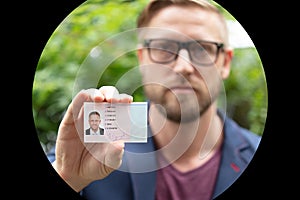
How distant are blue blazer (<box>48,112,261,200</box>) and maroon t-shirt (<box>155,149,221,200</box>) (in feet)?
0.15

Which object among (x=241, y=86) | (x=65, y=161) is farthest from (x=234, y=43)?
(x=65, y=161)

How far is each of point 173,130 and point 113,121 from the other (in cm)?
37

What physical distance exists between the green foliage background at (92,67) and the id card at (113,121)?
15cm

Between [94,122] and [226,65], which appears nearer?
[94,122]

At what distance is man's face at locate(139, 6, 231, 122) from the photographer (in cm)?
358

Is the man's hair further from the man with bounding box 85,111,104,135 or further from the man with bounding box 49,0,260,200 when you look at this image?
the man with bounding box 85,111,104,135

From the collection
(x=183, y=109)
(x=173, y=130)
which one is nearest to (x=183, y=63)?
(x=183, y=109)

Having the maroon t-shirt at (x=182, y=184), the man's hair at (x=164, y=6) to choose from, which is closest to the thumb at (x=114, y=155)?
the maroon t-shirt at (x=182, y=184)

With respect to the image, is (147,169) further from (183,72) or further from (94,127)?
(183,72)

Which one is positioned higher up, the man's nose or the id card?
the man's nose

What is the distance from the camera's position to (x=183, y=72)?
3594 mm

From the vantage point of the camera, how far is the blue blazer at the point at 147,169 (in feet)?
12.1

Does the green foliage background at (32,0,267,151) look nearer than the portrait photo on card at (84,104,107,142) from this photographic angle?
No

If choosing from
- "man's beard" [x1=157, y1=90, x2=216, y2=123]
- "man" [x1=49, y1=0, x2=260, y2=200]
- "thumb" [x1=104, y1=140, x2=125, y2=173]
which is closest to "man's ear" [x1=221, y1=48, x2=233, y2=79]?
"man" [x1=49, y1=0, x2=260, y2=200]
